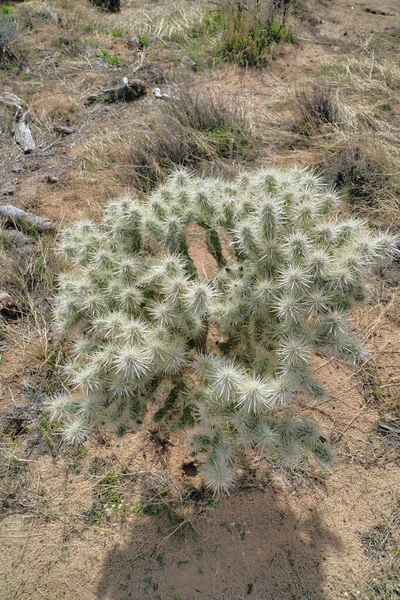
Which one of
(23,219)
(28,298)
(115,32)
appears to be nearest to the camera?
(28,298)

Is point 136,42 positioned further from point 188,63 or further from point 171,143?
point 171,143

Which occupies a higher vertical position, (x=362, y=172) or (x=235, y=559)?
(x=362, y=172)

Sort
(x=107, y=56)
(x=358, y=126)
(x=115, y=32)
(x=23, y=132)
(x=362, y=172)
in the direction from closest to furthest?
(x=362, y=172) < (x=358, y=126) < (x=23, y=132) < (x=107, y=56) < (x=115, y=32)

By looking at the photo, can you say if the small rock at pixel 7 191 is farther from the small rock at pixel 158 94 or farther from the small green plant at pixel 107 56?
the small green plant at pixel 107 56

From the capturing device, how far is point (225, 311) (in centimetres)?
200

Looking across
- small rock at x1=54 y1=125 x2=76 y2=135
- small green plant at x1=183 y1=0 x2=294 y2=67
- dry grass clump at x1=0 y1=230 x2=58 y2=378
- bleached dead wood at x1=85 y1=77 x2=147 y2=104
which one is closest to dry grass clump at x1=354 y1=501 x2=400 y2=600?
dry grass clump at x1=0 y1=230 x2=58 y2=378

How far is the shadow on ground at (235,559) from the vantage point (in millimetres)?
2146

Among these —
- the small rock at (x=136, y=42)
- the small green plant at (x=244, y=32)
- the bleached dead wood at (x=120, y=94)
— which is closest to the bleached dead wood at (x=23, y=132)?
the bleached dead wood at (x=120, y=94)

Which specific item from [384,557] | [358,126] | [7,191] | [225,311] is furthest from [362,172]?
[7,191]

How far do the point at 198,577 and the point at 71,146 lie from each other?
4.66 m

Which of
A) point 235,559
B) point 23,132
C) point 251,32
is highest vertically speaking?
point 251,32

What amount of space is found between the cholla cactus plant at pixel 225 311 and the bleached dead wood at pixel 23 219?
5.71 feet

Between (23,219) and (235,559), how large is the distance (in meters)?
3.27

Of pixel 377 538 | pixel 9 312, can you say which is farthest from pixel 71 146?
pixel 377 538
